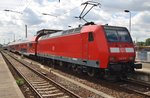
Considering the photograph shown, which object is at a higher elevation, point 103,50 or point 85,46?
point 85,46

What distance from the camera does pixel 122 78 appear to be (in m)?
17.2

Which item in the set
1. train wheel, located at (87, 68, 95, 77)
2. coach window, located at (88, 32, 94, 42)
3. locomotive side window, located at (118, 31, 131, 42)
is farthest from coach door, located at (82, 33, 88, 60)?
locomotive side window, located at (118, 31, 131, 42)

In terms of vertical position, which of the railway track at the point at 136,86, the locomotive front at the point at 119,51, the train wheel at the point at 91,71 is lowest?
the railway track at the point at 136,86

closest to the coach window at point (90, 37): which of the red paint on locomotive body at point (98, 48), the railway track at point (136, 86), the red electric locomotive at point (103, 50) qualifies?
the red electric locomotive at point (103, 50)

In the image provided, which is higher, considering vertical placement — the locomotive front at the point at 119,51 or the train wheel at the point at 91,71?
the locomotive front at the point at 119,51

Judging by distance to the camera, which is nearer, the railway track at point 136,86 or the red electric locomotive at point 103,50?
the railway track at point 136,86

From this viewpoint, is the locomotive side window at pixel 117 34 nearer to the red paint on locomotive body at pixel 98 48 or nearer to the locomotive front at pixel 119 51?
the locomotive front at pixel 119 51

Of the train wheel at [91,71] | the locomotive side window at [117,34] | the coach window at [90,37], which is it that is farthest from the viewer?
the train wheel at [91,71]

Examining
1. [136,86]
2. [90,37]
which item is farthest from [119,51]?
[136,86]

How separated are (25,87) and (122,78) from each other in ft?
17.4

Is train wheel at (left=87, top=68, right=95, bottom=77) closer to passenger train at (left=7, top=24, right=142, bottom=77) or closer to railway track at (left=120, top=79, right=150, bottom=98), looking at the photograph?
passenger train at (left=7, top=24, right=142, bottom=77)

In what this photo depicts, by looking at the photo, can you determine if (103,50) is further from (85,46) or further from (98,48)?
(85,46)

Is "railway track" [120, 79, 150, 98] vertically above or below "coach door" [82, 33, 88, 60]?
below

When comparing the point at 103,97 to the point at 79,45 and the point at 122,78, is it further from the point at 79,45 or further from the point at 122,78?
the point at 79,45
